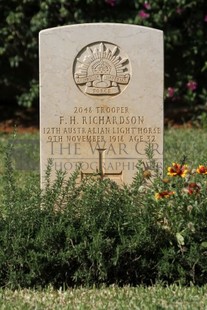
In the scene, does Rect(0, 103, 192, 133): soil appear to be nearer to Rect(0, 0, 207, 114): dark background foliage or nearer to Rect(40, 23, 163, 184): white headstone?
Rect(0, 0, 207, 114): dark background foliage

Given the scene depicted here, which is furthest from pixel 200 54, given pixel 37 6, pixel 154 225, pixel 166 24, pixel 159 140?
pixel 154 225

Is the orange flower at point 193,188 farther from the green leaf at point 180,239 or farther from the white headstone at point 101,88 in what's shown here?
the white headstone at point 101,88

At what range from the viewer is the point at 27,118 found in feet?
47.4

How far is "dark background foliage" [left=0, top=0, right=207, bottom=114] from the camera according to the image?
42.0 feet

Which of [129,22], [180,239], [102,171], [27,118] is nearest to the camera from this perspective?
[180,239]

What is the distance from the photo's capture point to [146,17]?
41.9 ft

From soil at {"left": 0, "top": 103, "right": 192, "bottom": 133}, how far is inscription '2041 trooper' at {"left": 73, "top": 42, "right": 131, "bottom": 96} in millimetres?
7061

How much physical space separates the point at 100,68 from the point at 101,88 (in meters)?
0.15

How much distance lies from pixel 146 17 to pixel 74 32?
21.4 feet

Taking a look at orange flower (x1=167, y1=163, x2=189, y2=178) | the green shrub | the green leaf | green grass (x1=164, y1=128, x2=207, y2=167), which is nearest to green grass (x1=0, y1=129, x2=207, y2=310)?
the green shrub

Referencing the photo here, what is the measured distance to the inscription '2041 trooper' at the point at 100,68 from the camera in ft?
21.0

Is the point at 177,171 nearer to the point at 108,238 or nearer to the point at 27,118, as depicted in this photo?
the point at 108,238

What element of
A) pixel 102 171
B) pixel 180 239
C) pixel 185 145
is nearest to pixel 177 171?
pixel 180 239

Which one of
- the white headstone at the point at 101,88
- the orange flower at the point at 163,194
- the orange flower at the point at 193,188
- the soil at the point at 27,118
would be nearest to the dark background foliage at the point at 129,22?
the soil at the point at 27,118
